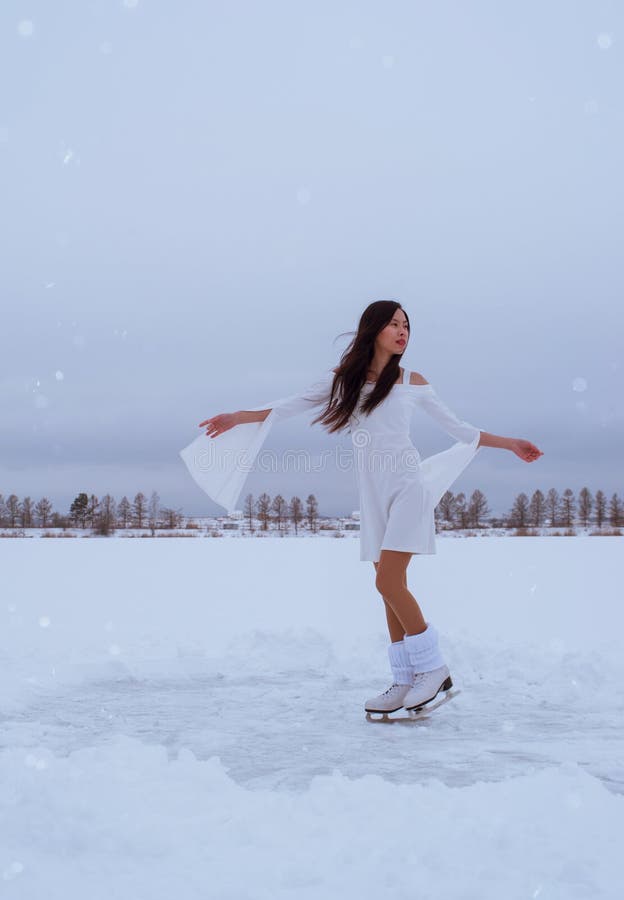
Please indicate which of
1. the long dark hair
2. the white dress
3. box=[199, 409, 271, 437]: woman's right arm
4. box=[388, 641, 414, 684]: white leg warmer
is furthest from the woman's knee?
box=[199, 409, 271, 437]: woman's right arm

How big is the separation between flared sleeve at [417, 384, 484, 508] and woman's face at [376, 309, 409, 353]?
0.28 metres

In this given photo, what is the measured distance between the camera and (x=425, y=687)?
157 inches

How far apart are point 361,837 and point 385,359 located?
104 inches

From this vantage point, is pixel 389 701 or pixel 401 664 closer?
pixel 389 701

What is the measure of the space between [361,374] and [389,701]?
1.77 metres

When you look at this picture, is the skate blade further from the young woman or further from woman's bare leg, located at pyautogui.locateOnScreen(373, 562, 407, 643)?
woman's bare leg, located at pyautogui.locateOnScreen(373, 562, 407, 643)

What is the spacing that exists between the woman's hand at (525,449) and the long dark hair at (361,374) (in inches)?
31.1

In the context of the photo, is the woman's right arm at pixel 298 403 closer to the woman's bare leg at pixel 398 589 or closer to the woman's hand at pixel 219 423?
the woman's hand at pixel 219 423

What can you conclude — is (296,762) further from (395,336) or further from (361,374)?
(395,336)

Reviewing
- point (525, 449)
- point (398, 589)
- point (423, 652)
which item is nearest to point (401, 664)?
point (423, 652)

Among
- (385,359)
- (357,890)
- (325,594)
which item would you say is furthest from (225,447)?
(325,594)

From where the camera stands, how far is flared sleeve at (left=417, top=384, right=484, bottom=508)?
430cm

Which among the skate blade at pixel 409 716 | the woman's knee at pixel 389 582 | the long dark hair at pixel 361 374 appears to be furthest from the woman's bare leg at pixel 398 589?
the long dark hair at pixel 361 374

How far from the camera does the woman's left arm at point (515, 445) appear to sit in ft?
13.7
